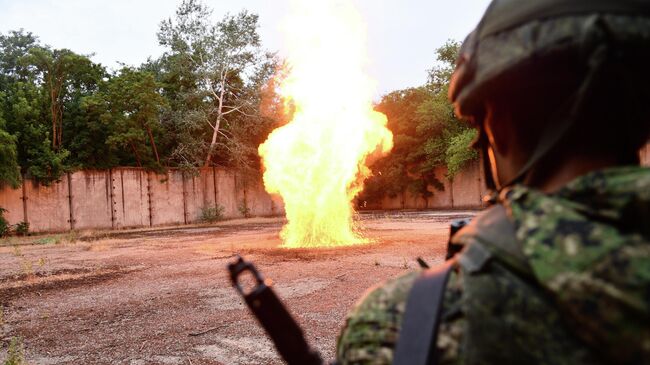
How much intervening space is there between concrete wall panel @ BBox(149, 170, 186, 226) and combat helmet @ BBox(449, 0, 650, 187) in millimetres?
26609

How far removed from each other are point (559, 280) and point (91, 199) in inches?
1014

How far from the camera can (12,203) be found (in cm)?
2075

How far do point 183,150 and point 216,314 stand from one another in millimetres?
22362

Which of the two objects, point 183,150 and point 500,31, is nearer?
point 500,31

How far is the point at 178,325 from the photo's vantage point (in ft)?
16.7

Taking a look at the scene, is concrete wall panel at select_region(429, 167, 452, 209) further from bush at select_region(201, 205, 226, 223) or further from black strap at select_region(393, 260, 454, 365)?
black strap at select_region(393, 260, 454, 365)

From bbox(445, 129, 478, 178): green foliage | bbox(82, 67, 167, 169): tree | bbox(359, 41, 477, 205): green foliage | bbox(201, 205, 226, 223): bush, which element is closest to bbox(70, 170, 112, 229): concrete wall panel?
bbox(82, 67, 167, 169): tree

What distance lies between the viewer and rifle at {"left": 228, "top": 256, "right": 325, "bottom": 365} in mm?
960

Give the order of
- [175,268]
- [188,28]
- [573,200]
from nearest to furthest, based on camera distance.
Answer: [573,200] → [175,268] → [188,28]

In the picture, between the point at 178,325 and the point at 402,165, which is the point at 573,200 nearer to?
the point at 178,325

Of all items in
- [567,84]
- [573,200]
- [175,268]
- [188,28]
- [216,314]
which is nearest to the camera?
[573,200]

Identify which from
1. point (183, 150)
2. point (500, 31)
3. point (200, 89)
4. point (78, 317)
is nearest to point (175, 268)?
point (78, 317)

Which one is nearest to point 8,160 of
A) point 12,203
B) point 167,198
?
point 12,203

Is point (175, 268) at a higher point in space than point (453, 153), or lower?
lower
